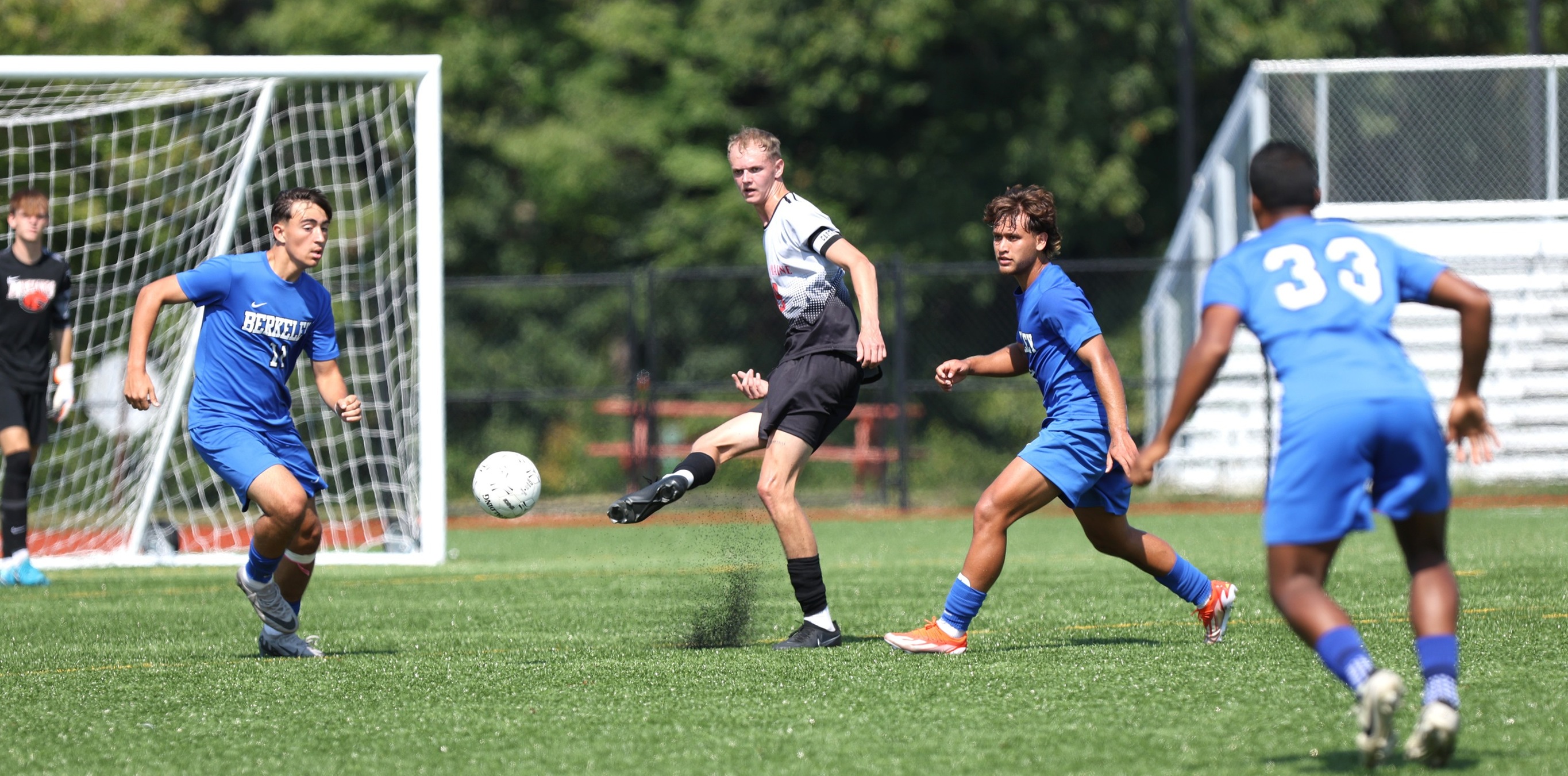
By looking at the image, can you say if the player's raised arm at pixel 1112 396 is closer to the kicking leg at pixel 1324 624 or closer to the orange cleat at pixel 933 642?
the orange cleat at pixel 933 642

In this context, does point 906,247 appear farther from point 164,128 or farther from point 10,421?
point 10,421

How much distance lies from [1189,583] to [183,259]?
9220 mm

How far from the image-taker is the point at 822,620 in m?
6.31

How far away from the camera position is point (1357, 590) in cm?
804

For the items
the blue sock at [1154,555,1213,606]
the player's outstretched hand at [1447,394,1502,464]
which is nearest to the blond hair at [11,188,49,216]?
the blue sock at [1154,555,1213,606]

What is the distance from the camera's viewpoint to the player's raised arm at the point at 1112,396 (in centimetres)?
539

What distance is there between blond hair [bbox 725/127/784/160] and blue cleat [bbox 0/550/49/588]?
6.26 m

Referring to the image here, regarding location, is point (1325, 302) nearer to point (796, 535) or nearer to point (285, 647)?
A: point (796, 535)

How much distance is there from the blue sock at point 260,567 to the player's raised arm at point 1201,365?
12.5ft

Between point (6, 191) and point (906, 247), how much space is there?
1198 cm

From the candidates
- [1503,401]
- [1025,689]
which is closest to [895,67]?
[1503,401]

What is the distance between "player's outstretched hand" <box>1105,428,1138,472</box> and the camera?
5.31 meters

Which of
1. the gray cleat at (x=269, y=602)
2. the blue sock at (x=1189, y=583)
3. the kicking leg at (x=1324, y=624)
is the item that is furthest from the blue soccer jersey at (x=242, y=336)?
the kicking leg at (x=1324, y=624)

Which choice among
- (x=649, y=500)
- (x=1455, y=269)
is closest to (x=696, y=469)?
(x=649, y=500)
